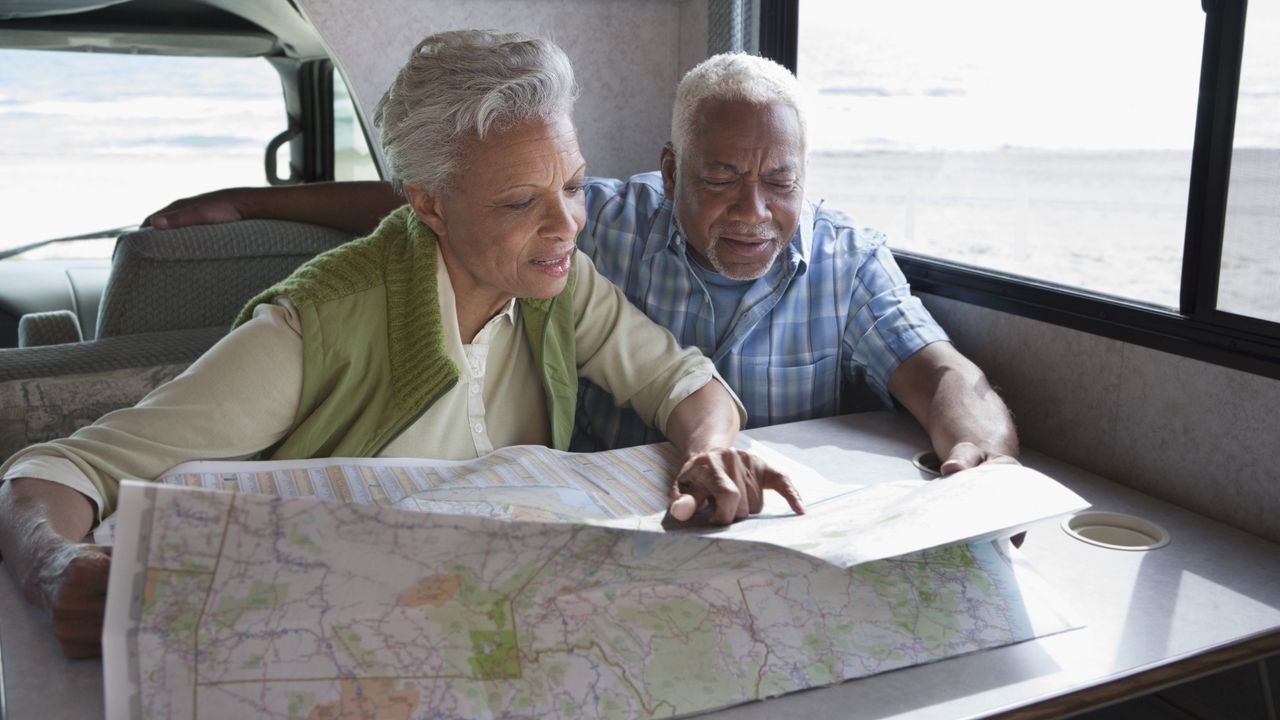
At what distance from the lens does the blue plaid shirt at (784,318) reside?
1.86 m

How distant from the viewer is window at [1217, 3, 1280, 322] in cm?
138

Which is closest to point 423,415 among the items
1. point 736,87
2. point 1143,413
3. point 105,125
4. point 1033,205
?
point 736,87

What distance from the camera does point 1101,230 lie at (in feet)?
55.0

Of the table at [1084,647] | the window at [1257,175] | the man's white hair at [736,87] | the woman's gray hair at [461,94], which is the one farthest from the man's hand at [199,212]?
the window at [1257,175]

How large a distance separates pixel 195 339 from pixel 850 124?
17772 mm

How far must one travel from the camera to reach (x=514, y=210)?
144 cm

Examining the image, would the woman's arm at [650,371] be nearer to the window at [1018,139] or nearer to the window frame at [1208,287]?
the window frame at [1208,287]

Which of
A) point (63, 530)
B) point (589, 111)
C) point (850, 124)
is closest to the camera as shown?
point (63, 530)

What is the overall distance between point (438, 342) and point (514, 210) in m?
0.22

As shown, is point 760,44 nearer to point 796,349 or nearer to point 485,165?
point 796,349

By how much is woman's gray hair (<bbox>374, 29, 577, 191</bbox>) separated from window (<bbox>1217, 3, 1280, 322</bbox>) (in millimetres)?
958

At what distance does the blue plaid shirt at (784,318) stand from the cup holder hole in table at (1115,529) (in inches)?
19.1

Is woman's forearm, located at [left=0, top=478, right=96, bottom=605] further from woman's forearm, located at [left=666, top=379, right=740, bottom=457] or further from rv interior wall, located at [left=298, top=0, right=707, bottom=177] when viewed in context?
rv interior wall, located at [left=298, top=0, right=707, bottom=177]

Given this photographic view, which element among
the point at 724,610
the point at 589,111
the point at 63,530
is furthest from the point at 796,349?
the point at 589,111
